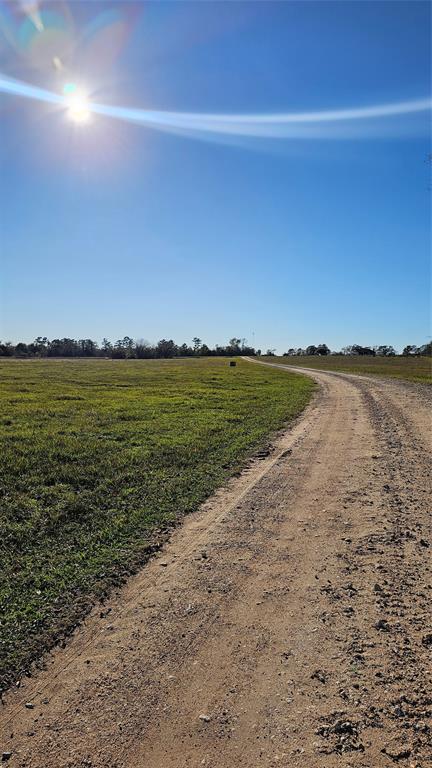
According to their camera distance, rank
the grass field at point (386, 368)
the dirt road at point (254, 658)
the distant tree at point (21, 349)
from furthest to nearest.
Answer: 1. the distant tree at point (21, 349)
2. the grass field at point (386, 368)
3. the dirt road at point (254, 658)

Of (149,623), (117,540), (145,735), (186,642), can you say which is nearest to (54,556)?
(117,540)

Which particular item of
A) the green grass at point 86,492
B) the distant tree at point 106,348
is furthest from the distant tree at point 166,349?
the green grass at point 86,492

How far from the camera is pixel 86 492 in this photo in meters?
7.25

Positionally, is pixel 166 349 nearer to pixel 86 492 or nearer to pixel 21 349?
pixel 21 349

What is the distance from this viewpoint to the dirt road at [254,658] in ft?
8.55

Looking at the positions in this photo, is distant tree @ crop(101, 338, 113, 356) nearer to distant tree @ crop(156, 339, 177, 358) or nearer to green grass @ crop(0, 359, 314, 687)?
distant tree @ crop(156, 339, 177, 358)

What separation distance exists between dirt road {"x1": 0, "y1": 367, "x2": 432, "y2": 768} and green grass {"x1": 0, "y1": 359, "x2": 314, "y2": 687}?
1.28 feet

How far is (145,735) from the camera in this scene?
268cm

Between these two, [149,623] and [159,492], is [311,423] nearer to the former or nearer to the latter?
[159,492]

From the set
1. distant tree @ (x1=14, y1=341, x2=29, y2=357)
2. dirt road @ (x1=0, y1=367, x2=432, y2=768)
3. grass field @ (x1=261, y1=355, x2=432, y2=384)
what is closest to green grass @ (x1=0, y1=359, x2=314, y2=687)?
dirt road @ (x1=0, y1=367, x2=432, y2=768)

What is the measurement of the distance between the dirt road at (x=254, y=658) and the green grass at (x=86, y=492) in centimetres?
39

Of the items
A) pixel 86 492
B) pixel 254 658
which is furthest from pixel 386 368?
pixel 254 658

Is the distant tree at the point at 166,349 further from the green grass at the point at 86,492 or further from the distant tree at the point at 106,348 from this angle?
the green grass at the point at 86,492

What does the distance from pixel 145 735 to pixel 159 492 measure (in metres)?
4.62
